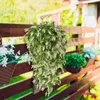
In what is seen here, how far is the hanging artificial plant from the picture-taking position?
7.39 ft

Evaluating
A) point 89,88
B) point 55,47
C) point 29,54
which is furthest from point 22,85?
point 89,88

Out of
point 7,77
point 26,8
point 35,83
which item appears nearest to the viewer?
point 7,77

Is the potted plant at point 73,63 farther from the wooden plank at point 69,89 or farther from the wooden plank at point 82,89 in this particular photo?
the wooden plank at point 82,89

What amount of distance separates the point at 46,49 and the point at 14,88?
1.84ft

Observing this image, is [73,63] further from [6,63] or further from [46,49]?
[6,63]

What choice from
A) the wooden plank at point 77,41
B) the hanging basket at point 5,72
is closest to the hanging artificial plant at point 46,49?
the hanging basket at point 5,72

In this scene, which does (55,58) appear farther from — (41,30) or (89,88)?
(89,88)

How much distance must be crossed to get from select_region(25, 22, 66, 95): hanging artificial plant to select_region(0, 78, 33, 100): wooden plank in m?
0.17

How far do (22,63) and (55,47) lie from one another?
42 centimetres

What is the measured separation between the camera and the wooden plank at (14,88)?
217 centimetres

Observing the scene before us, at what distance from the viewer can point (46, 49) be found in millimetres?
2277

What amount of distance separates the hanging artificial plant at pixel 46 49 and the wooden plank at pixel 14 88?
0.17m

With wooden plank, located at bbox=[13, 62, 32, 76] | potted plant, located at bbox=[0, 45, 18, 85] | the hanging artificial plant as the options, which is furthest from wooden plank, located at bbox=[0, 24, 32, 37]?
wooden plank, located at bbox=[13, 62, 32, 76]

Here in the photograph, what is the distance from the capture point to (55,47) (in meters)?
2.30
